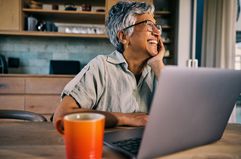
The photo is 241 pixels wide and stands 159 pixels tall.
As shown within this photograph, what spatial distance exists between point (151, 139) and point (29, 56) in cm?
326

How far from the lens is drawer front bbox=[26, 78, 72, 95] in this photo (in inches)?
119

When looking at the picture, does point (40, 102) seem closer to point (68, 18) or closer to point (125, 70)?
point (68, 18)

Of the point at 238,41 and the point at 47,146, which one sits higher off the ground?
the point at 238,41

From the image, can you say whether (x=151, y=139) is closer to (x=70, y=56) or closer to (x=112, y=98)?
(x=112, y=98)

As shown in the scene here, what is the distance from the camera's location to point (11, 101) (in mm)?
3027

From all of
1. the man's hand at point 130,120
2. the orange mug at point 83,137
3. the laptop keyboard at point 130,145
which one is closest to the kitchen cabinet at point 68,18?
the man's hand at point 130,120

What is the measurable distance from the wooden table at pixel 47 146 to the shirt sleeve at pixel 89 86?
0.67 ft

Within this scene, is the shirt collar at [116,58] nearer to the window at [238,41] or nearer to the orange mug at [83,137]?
the orange mug at [83,137]

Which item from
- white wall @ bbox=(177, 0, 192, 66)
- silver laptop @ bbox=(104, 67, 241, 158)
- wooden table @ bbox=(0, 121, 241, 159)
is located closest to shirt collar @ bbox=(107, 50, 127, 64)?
wooden table @ bbox=(0, 121, 241, 159)

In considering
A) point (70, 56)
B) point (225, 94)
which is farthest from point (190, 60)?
point (225, 94)

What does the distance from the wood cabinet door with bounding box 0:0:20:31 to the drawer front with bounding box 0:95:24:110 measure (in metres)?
0.83

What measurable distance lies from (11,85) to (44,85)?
356 millimetres

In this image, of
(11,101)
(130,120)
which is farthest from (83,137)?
(11,101)

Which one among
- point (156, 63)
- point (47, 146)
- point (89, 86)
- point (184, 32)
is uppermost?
point (184, 32)
